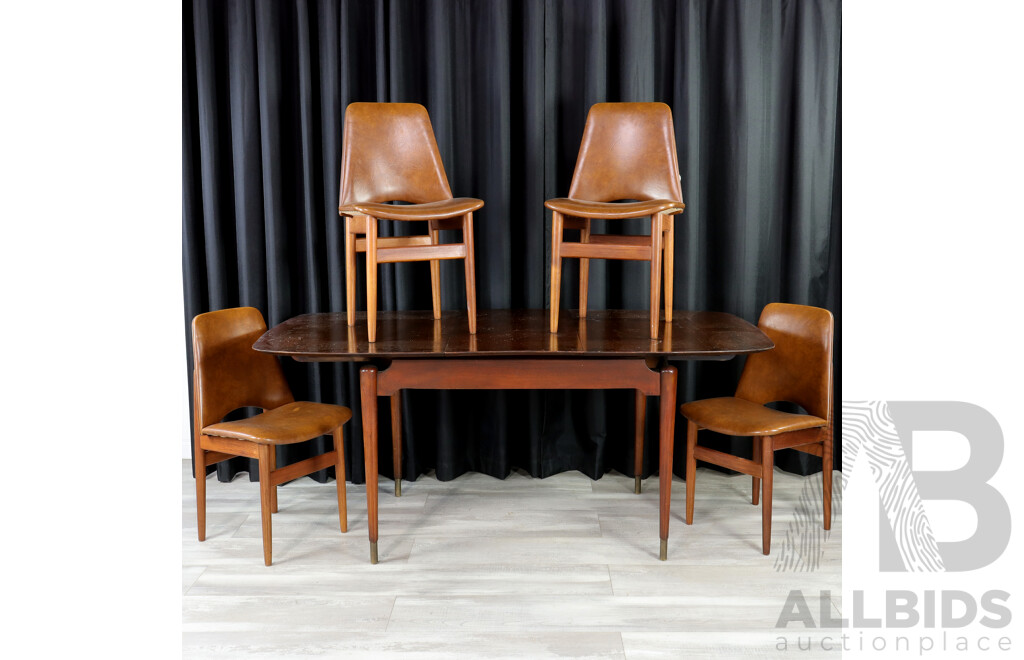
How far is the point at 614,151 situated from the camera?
2.75m

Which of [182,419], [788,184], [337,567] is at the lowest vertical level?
[337,567]

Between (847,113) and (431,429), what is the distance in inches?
90.2

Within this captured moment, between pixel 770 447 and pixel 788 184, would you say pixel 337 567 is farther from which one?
pixel 788 184

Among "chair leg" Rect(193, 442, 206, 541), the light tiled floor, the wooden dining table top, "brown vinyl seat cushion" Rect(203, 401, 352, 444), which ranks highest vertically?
the wooden dining table top

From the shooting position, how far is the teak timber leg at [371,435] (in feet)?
7.25

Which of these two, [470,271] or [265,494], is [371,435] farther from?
[470,271]

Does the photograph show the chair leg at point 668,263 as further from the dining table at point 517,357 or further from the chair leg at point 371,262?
the chair leg at point 371,262

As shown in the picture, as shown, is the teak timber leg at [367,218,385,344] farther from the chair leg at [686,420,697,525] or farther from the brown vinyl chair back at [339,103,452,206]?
the chair leg at [686,420,697,525]

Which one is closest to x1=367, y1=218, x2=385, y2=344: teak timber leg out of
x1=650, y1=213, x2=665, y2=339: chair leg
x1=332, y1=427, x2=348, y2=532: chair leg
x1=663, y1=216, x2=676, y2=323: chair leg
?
x1=332, y1=427, x2=348, y2=532: chair leg

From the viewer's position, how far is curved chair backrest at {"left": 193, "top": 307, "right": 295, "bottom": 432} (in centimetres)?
246

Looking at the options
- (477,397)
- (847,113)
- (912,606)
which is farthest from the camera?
(477,397)

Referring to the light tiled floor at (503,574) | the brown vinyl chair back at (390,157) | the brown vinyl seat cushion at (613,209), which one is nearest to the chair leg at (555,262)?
the brown vinyl seat cushion at (613,209)

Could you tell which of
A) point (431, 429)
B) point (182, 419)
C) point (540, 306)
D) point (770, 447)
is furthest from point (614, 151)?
point (182, 419)

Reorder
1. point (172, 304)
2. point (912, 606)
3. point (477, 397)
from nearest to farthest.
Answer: point (172, 304)
point (912, 606)
point (477, 397)
